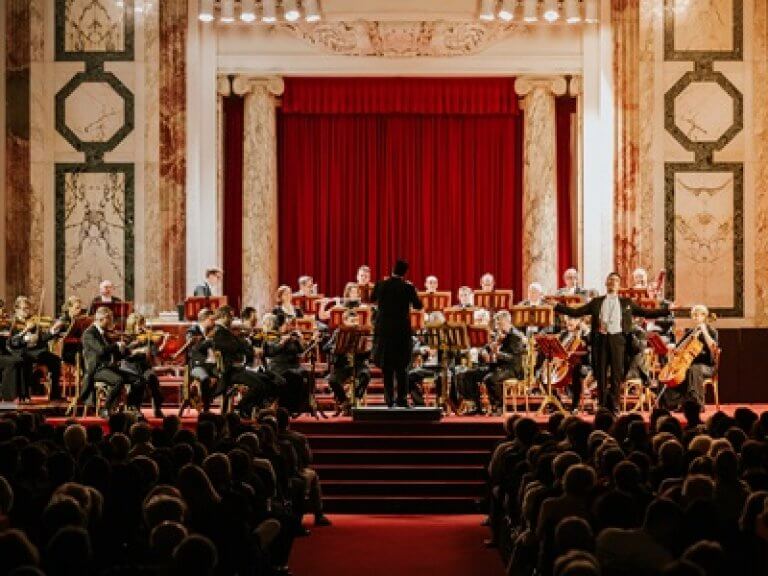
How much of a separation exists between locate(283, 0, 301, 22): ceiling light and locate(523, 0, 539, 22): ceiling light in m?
3.07

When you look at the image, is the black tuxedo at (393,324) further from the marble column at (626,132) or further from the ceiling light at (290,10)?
the ceiling light at (290,10)

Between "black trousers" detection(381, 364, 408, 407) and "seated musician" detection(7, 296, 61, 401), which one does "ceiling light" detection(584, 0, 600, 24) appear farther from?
"seated musician" detection(7, 296, 61, 401)

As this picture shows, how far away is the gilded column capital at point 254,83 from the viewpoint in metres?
19.9

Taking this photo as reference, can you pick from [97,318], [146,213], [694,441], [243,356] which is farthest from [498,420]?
[146,213]

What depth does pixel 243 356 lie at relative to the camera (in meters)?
14.7

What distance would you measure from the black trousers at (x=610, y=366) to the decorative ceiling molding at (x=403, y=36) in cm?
634

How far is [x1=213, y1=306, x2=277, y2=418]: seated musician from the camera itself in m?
14.5

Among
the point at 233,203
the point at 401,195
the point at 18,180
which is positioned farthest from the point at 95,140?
the point at 401,195

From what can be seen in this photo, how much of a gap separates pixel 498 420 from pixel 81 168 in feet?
25.8

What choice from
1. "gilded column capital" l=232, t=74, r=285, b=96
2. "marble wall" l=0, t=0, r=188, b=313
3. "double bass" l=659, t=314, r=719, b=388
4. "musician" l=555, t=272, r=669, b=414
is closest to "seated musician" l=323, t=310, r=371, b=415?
"musician" l=555, t=272, r=669, b=414

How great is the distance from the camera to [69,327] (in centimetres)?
1564

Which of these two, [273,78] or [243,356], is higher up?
[273,78]

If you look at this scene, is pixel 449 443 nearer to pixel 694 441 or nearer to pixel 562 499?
pixel 694 441

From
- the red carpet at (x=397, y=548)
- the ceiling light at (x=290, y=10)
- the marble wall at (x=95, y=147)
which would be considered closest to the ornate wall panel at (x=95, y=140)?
the marble wall at (x=95, y=147)
